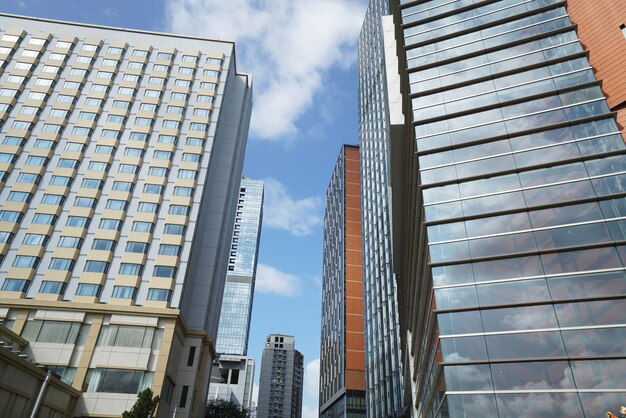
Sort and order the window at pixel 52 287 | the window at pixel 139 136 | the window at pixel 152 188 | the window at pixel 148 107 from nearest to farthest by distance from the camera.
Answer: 1. the window at pixel 52 287
2. the window at pixel 152 188
3. the window at pixel 139 136
4. the window at pixel 148 107

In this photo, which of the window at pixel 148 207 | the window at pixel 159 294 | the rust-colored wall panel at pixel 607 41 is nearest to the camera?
the rust-colored wall panel at pixel 607 41

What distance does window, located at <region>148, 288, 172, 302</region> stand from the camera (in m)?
43.9

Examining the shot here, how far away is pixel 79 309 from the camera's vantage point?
4138 cm

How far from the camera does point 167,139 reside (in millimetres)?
54969

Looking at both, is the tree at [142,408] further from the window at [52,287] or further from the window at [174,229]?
the window at [174,229]

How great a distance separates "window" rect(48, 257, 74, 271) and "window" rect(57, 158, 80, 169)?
11746mm

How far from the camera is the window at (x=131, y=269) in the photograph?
45.0 meters

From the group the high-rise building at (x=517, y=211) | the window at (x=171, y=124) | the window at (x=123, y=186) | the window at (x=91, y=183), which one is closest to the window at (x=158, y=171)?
the window at (x=123, y=186)

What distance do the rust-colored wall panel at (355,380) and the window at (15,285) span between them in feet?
213

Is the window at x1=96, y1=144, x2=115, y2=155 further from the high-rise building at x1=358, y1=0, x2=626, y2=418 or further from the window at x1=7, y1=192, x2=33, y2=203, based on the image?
the high-rise building at x1=358, y1=0, x2=626, y2=418

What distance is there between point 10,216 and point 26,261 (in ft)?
19.1

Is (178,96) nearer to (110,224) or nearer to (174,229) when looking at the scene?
(174,229)

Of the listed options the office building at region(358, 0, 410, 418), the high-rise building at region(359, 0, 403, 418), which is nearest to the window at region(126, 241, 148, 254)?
the office building at region(358, 0, 410, 418)

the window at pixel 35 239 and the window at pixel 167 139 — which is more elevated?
the window at pixel 167 139
